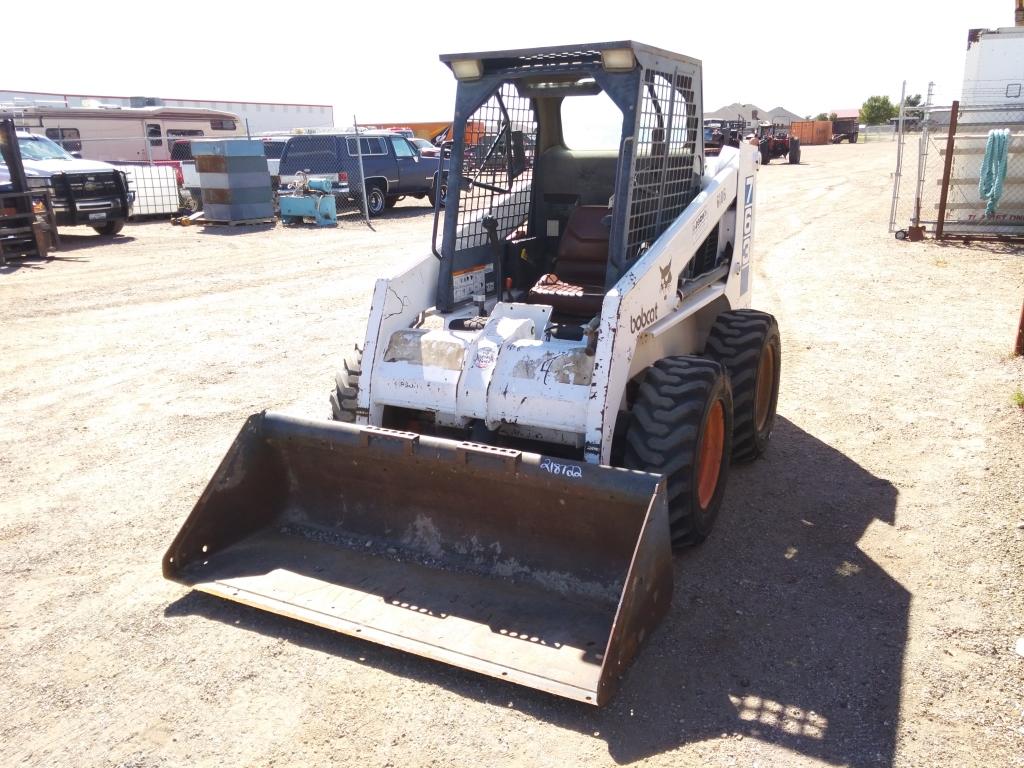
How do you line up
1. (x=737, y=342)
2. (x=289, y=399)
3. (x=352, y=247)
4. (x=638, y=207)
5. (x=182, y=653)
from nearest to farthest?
1. (x=182, y=653)
2. (x=638, y=207)
3. (x=737, y=342)
4. (x=289, y=399)
5. (x=352, y=247)

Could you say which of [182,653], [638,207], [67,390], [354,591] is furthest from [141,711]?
[67,390]

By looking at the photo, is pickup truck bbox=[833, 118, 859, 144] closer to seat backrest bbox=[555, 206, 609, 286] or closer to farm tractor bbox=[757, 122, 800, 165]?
farm tractor bbox=[757, 122, 800, 165]

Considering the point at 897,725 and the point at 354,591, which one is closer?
the point at 897,725

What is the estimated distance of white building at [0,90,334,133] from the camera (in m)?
31.6

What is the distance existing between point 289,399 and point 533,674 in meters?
4.37

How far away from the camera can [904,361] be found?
834 cm

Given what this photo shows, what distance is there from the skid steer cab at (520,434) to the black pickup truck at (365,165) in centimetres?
1484

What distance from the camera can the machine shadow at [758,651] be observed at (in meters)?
3.44

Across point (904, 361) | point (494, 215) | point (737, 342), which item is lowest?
point (904, 361)

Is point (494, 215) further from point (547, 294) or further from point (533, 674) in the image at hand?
point (533, 674)

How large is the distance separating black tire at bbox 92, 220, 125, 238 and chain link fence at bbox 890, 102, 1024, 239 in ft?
48.5

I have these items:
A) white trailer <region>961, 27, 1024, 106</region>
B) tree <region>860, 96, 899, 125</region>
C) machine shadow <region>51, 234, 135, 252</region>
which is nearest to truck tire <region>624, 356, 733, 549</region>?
machine shadow <region>51, 234, 135, 252</region>

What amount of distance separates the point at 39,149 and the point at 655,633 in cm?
A: 1735

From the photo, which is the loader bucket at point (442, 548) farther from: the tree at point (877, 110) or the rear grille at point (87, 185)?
the tree at point (877, 110)
